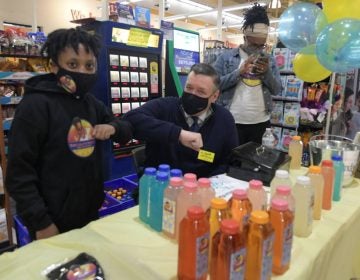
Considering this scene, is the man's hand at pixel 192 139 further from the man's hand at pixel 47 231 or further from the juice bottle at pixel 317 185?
the man's hand at pixel 47 231

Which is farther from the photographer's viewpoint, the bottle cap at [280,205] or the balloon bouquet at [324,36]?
the balloon bouquet at [324,36]

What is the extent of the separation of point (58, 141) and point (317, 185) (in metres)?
1.21

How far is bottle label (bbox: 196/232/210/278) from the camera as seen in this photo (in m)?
0.86

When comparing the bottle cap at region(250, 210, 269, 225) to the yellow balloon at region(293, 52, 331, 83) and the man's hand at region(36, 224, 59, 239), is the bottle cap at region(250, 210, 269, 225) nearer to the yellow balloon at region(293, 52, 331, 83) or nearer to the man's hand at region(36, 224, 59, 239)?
the man's hand at region(36, 224, 59, 239)

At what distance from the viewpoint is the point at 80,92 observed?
1.57 m

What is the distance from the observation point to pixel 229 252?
0.81m

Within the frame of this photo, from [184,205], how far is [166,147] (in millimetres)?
905

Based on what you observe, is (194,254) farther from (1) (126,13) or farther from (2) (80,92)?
(1) (126,13)

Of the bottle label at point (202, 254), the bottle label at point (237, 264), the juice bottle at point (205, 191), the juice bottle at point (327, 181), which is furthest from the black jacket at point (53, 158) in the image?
the juice bottle at point (327, 181)

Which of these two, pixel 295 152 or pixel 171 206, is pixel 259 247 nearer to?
pixel 171 206

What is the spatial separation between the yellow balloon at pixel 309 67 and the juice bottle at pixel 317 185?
1660 millimetres

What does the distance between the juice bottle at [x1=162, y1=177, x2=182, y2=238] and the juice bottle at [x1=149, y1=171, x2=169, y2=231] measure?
4 cm

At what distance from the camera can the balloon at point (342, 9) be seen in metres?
2.25

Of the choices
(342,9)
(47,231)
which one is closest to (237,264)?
(47,231)
